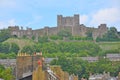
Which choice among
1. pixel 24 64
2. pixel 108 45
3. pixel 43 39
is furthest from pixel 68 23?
pixel 24 64

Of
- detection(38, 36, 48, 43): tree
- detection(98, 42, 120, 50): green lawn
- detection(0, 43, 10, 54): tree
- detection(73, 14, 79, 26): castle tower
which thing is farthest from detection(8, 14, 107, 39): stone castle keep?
detection(0, 43, 10, 54): tree

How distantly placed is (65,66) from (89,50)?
4627cm

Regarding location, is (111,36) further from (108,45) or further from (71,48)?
(71,48)

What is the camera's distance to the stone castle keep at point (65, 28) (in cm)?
18488

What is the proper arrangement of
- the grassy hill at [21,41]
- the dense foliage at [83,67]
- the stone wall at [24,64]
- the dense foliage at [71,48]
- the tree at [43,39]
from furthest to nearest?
the tree at [43,39] < the grassy hill at [21,41] < the dense foliage at [71,48] < the dense foliage at [83,67] < the stone wall at [24,64]

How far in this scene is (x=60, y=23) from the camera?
630 ft

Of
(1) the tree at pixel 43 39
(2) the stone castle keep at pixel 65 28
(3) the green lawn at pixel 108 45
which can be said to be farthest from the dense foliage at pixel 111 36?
(1) the tree at pixel 43 39

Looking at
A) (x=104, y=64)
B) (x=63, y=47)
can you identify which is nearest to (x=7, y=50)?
(x=63, y=47)

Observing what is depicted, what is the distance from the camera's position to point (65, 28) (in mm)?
188375

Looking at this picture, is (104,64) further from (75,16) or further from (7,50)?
(75,16)

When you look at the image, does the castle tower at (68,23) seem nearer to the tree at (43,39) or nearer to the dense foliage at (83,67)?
the tree at (43,39)

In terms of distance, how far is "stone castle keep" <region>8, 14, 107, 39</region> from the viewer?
185m

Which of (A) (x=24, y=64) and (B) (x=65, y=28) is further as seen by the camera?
(B) (x=65, y=28)

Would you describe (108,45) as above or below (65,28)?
below
